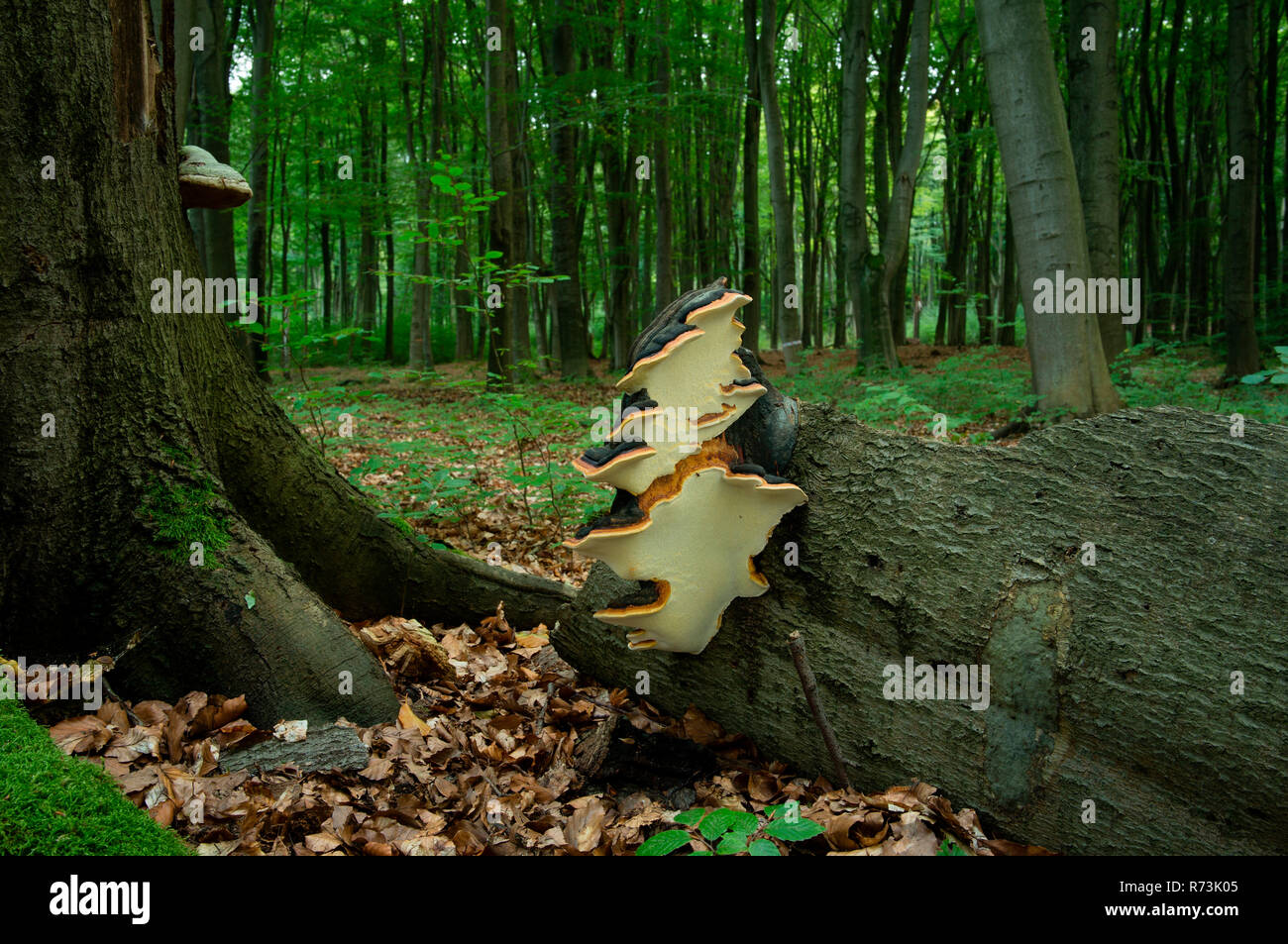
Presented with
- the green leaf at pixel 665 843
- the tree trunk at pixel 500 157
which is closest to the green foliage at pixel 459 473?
the green leaf at pixel 665 843

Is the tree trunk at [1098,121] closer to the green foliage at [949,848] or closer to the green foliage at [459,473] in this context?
the green foliage at [459,473]

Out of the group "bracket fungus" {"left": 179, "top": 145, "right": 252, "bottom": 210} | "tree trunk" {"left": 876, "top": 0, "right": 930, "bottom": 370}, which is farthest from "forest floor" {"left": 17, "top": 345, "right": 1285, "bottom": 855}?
"tree trunk" {"left": 876, "top": 0, "right": 930, "bottom": 370}

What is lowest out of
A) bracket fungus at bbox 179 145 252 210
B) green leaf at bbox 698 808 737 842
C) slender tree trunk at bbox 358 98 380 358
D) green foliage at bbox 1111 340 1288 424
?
green leaf at bbox 698 808 737 842

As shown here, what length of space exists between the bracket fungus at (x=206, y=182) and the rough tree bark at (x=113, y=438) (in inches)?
8.5

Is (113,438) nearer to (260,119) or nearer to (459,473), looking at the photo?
(459,473)


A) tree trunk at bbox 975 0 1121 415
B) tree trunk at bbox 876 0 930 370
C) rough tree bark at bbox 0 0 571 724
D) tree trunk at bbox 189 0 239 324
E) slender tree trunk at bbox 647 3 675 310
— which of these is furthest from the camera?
slender tree trunk at bbox 647 3 675 310

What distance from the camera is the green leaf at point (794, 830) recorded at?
1.95 meters

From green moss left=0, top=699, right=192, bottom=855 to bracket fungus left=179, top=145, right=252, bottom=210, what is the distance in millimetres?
2304

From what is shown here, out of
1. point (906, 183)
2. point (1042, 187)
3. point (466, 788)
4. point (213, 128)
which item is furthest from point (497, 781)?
point (906, 183)

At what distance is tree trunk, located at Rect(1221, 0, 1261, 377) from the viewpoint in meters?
10.5

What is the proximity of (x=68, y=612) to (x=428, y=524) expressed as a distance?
135 inches

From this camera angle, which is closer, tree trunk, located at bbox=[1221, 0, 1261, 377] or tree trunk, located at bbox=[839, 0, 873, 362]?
tree trunk, located at bbox=[1221, 0, 1261, 377]

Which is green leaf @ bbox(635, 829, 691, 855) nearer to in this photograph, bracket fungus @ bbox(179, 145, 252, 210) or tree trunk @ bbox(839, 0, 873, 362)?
bracket fungus @ bbox(179, 145, 252, 210)
